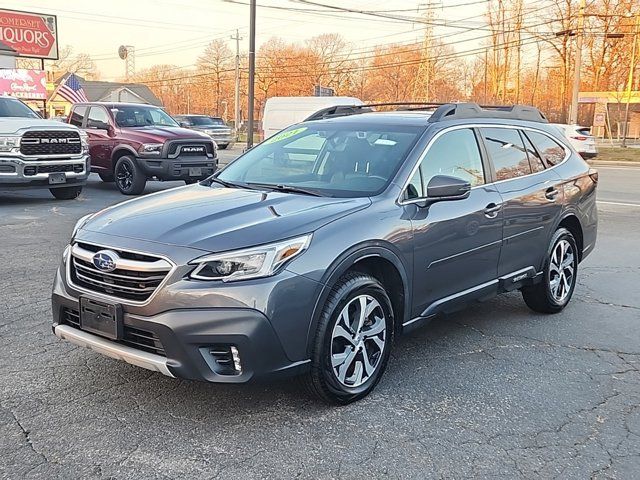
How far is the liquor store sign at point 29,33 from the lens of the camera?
122 feet

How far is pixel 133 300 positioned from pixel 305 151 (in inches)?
75.9

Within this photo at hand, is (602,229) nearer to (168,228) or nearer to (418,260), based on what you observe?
(418,260)

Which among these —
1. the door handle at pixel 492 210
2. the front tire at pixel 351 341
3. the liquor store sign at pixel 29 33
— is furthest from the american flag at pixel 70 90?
the front tire at pixel 351 341

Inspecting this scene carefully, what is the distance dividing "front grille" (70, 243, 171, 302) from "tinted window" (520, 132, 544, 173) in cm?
337

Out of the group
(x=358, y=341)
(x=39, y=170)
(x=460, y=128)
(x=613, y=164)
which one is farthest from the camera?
(x=613, y=164)

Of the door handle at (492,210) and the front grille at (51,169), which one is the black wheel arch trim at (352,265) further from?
the front grille at (51,169)

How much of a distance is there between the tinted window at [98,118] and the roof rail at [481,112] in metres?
10.3

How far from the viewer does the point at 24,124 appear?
11.1m

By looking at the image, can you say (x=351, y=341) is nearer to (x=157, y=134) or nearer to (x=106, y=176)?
(x=157, y=134)

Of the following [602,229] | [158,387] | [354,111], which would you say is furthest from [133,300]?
[602,229]

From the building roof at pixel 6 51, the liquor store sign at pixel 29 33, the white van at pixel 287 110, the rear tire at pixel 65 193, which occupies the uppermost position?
the liquor store sign at pixel 29 33

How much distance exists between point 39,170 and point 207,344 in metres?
9.26

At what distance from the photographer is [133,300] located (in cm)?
333

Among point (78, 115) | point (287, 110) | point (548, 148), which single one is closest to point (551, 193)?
point (548, 148)
